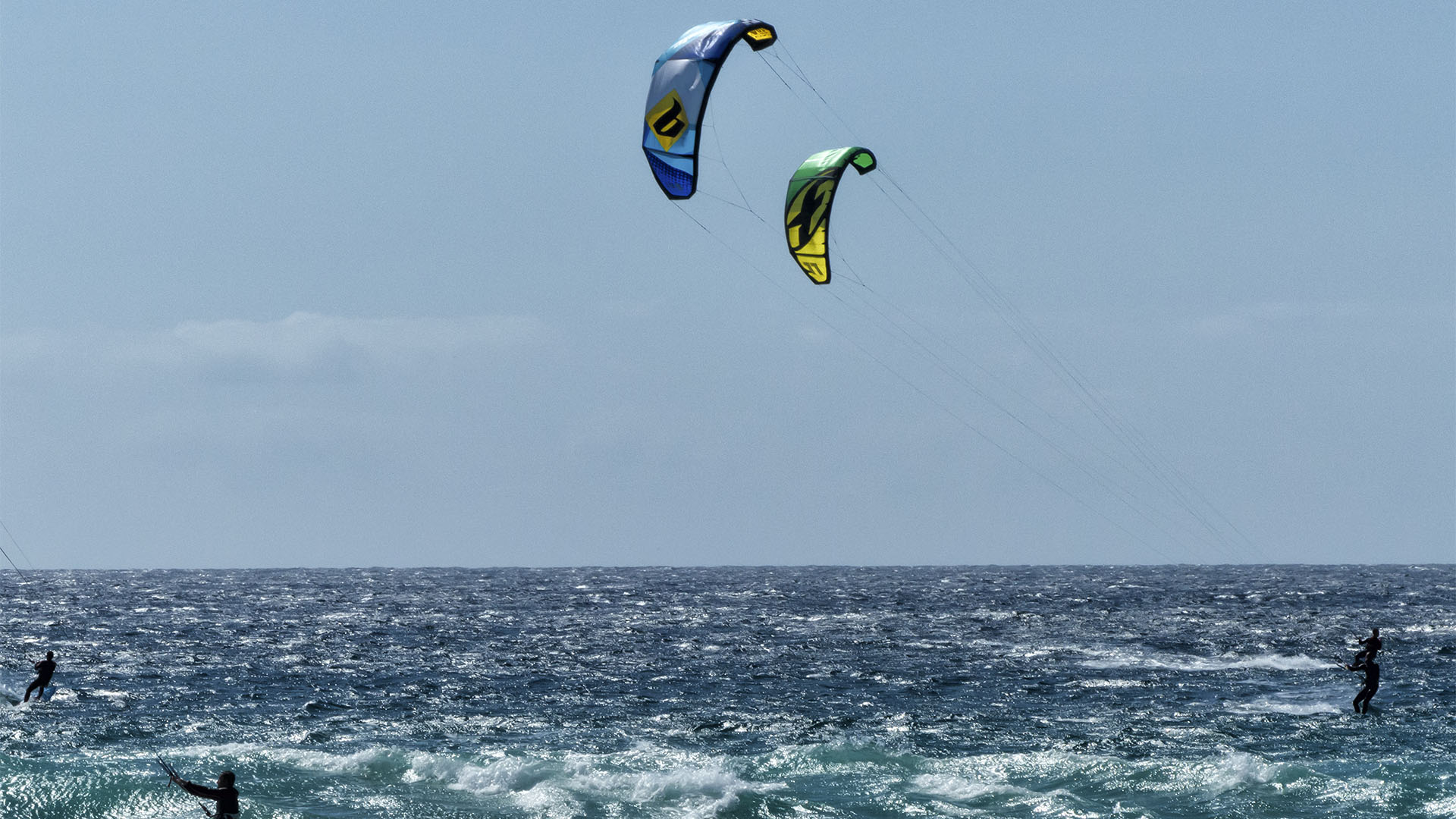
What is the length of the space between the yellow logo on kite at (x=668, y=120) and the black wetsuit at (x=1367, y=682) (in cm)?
1520

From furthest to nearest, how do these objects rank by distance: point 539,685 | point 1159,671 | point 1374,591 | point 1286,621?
1. point 1374,591
2. point 1286,621
3. point 1159,671
4. point 539,685

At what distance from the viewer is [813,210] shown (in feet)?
73.5

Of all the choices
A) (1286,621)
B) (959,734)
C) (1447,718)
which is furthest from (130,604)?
(1447,718)

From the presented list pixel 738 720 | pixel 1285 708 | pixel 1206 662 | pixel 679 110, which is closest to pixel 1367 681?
pixel 1285 708

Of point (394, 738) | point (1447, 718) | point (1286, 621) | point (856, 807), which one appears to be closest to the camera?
point (856, 807)

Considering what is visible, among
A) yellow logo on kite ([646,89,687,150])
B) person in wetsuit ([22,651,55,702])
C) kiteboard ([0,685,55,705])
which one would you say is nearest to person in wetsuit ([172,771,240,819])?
yellow logo on kite ([646,89,687,150])

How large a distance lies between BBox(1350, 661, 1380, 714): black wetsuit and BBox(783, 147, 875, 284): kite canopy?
39.5 feet

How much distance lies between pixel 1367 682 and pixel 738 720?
36.2 feet

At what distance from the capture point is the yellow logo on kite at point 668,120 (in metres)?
19.7

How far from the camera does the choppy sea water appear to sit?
18891mm

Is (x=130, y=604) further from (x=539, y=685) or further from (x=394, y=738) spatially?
(x=394, y=738)

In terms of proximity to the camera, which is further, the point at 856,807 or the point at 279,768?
the point at 279,768

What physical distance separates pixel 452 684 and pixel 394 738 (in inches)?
294

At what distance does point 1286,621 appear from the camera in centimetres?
5175
